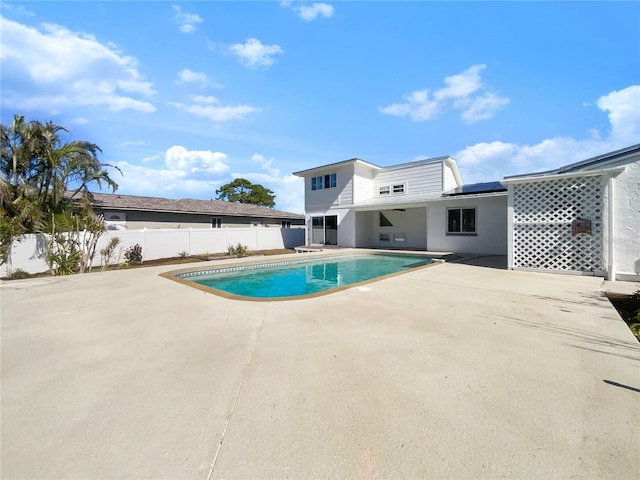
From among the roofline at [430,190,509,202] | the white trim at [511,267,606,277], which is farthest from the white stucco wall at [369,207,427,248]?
the white trim at [511,267,606,277]

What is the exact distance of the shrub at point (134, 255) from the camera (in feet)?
43.6

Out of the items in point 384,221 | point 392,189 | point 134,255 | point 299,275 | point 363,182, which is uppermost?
point 363,182

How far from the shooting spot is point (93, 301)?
19.7 feet

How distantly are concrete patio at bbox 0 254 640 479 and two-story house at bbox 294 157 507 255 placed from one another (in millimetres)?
9481

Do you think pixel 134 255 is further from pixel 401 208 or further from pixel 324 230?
pixel 401 208

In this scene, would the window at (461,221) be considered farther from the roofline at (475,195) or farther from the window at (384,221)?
the window at (384,221)

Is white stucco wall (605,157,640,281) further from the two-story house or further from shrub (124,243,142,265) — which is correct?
shrub (124,243,142,265)

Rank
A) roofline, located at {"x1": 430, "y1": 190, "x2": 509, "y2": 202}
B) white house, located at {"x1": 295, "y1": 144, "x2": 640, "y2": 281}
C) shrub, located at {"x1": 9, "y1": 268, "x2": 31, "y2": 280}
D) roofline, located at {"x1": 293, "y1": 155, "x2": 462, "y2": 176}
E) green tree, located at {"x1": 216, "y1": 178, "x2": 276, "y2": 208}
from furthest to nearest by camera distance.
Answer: green tree, located at {"x1": 216, "y1": 178, "x2": 276, "y2": 208}, roofline, located at {"x1": 293, "y1": 155, "x2": 462, "y2": 176}, roofline, located at {"x1": 430, "y1": 190, "x2": 509, "y2": 202}, shrub, located at {"x1": 9, "y1": 268, "x2": 31, "y2": 280}, white house, located at {"x1": 295, "y1": 144, "x2": 640, "y2": 281}

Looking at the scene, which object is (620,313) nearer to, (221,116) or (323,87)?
(323,87)

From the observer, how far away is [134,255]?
13438mm

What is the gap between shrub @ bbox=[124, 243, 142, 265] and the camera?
13297 millimetres

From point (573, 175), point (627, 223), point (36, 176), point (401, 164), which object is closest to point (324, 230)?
point (401, 164)

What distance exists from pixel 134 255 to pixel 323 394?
14.1 meters

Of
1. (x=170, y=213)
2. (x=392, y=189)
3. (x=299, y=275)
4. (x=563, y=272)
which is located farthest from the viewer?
(x=170, y=213)
